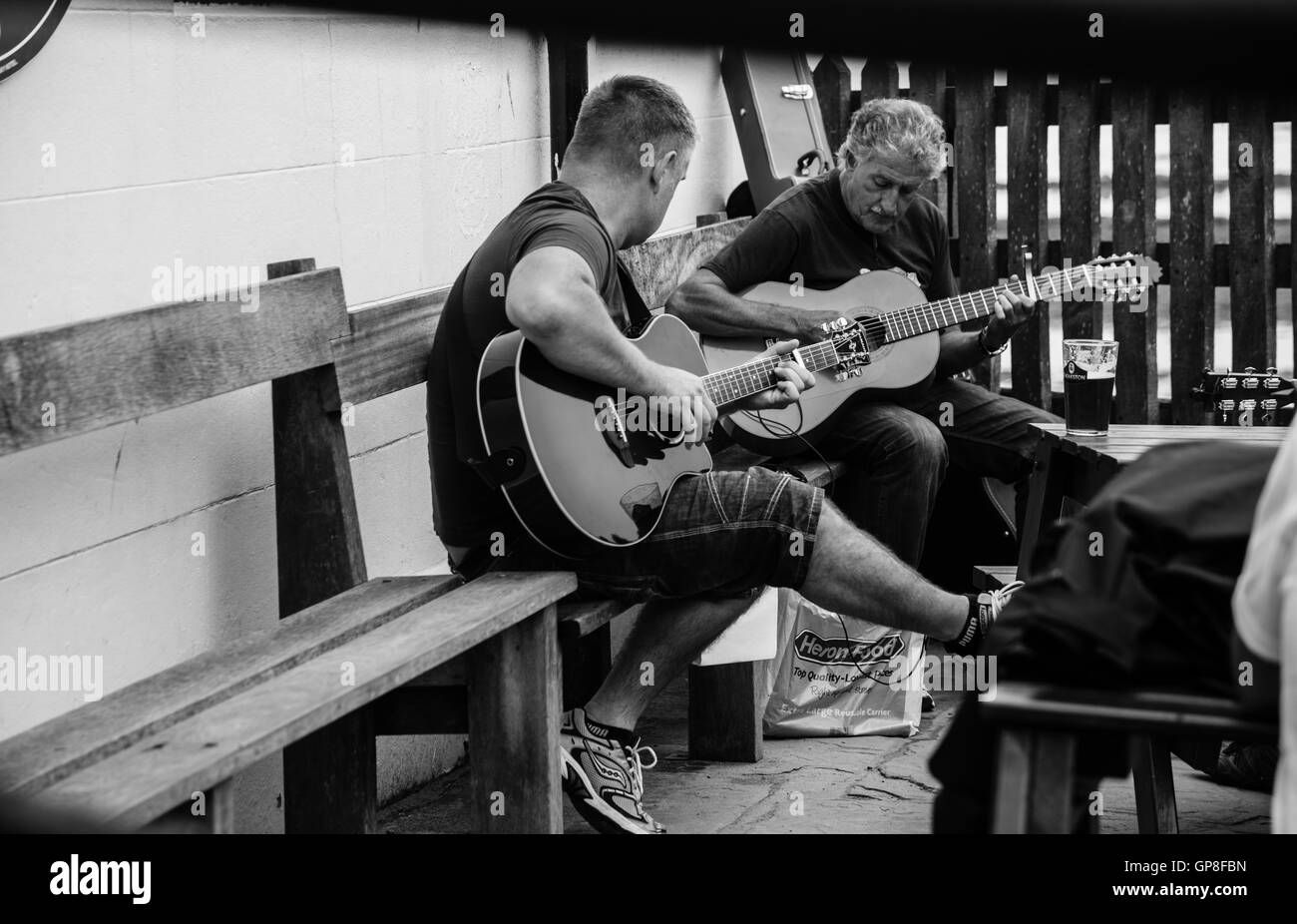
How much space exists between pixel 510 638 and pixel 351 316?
2.41 ft

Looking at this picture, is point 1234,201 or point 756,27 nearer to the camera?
point 756,27

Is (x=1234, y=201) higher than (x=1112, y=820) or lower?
higher

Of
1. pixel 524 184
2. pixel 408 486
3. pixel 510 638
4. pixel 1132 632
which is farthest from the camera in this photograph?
pixel 524 184

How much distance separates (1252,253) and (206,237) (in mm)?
3877

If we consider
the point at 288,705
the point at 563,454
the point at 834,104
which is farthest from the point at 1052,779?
the point at 834,104

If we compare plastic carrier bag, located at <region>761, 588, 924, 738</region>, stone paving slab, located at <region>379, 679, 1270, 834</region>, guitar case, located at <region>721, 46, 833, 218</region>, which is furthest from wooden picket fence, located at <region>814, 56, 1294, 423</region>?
stone paving slab, located at <region>379, 679, 1270, 834</region>

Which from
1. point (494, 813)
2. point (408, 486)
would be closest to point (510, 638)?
point (494, 813)

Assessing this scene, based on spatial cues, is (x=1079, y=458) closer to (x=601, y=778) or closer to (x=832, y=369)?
(x=832, y=369)

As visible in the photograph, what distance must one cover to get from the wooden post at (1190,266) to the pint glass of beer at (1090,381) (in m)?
1.76

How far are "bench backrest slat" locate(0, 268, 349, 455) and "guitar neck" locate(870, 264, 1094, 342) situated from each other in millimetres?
1827

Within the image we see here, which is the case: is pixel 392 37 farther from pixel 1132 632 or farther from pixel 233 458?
pixel 1132 632

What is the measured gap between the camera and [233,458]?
2.83 meters

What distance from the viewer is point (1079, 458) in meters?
3.53

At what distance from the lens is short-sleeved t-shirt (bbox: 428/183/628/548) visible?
285cm
